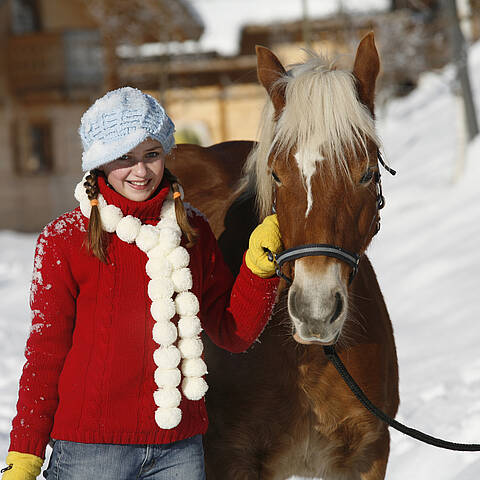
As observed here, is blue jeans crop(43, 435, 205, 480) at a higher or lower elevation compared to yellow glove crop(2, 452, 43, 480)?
lower

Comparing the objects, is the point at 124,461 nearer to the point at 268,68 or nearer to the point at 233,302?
the point at 233,302

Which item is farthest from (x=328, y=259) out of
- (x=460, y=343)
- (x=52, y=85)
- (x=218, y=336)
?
(x=52, y=85)

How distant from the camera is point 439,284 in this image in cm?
731

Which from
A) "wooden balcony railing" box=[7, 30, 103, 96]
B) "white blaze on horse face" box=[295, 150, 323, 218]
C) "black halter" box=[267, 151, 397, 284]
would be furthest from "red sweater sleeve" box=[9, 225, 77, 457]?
"wooden balcony railing" box=[7, 30, 103, 96]

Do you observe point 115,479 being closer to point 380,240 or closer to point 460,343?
point 460,343

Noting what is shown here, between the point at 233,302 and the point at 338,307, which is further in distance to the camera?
the point at 233,302

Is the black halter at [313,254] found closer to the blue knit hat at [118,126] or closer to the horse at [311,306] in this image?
the horse at [311,306]

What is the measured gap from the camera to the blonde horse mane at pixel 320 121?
2.24 m

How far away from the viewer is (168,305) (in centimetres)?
211

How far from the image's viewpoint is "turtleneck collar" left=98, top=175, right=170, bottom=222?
2152 mm

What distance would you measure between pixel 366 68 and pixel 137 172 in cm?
86

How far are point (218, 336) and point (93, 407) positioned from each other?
489mm

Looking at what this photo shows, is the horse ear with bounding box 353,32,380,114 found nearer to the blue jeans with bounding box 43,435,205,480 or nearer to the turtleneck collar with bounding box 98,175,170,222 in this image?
the turtleneck collar with bounding box 98,175,170,222

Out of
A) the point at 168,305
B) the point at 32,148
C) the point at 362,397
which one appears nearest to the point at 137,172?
the point at 168,305
